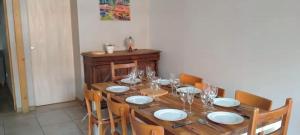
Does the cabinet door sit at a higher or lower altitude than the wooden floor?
higher

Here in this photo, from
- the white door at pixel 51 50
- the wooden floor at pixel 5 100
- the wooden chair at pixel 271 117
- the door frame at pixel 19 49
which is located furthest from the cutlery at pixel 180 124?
the wooden floor at pixel 5 100

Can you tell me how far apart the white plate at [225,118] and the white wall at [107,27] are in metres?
2.81

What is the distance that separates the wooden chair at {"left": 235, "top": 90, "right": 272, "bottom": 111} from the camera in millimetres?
2035

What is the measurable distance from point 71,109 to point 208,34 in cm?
252

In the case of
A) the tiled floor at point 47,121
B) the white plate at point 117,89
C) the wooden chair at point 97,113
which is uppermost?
the white plate at point 117,89

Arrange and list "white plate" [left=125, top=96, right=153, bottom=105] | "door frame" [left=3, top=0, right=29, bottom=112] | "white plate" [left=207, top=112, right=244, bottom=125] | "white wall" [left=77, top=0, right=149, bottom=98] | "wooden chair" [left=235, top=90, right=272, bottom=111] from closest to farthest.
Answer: "white plate" [left=207, top=112, right=244, bottom=125]
"wooden chair" [left=235, top=90, right=272, bottom=111]
"white plate" [left=125, top=96, right=153, bottom=105]
"door frame" [left=3, top=0, right=29, bottom=112]
"white wall" [left=77, top=0, right=149, bottom=98]

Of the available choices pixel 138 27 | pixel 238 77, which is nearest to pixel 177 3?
pixel 138 27

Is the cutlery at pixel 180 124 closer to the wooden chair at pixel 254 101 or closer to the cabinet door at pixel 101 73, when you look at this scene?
the wooden chair at pixel 254 101

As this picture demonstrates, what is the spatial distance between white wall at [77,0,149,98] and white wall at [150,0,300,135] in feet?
1.94

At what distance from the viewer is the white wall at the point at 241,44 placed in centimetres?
246

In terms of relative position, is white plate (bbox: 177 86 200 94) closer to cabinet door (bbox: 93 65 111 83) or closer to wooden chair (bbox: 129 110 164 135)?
wooden chair (bbox: 129 110 164 135)

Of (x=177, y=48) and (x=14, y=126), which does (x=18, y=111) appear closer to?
(x=14, y=126)

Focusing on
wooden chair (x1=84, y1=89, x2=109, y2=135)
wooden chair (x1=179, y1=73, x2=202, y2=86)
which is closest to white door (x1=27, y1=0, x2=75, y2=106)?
wooden chair (x1=84, y1=89, x2=109, y2=135)

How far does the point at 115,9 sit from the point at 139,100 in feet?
7.99
